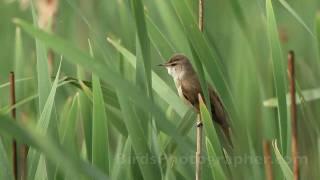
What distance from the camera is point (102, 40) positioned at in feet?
7.11

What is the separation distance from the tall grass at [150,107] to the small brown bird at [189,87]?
2.1 inches

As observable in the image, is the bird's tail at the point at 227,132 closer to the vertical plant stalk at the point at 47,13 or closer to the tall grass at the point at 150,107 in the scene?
the tall grass at the point at 150,107

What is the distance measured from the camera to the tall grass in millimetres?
1818

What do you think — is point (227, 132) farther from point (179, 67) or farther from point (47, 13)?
point (47, 13)

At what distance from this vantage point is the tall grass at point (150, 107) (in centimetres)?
182

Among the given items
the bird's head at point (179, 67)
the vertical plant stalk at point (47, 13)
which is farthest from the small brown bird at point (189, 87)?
the vertical plant stalk at point (47, 13)

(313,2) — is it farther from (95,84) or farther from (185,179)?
(95,84)

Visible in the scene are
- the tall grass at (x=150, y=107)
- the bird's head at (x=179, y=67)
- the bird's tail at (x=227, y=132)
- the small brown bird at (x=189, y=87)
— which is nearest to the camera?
the tall grass at (x=150, y=107)

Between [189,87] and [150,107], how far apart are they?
114cm

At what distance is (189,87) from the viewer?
3.01m

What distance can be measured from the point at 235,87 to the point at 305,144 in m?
0.52

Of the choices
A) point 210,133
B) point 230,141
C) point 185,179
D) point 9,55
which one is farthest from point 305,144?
point 9,55

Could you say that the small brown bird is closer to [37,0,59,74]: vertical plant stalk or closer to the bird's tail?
the bird's tail

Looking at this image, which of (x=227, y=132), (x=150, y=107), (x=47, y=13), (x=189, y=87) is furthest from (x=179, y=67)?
(x=150, y=107)
